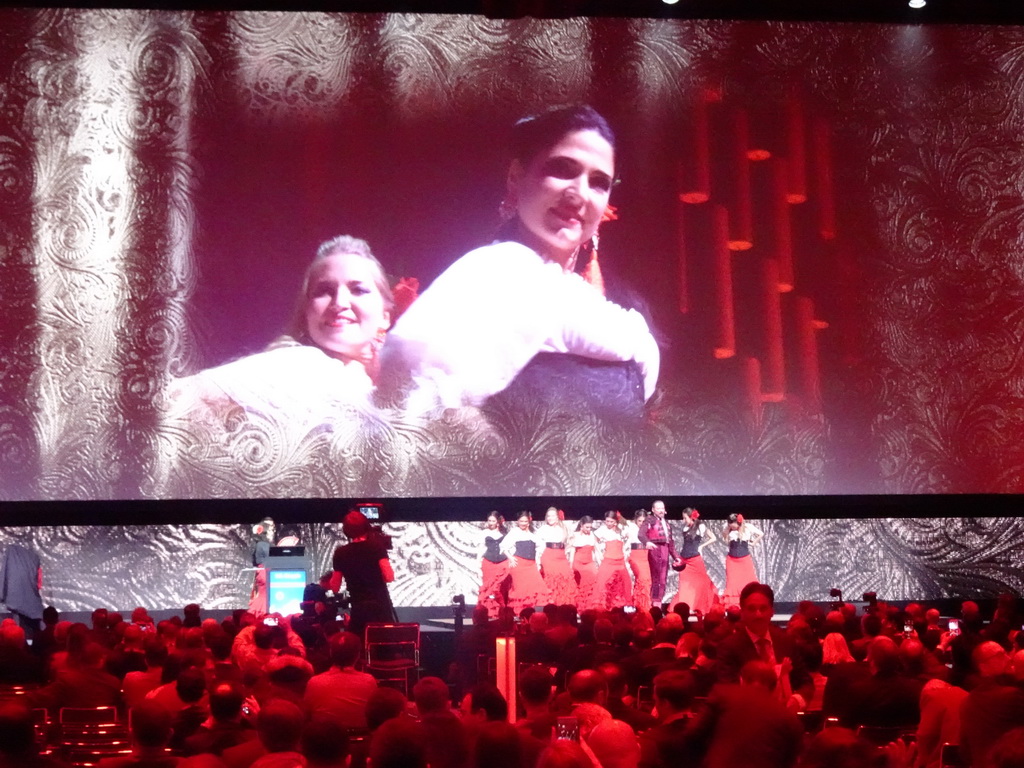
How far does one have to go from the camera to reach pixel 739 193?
14086mm

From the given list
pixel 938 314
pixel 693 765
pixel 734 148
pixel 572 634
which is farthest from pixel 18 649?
pixel 938 314

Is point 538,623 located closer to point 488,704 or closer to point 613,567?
point 488,704

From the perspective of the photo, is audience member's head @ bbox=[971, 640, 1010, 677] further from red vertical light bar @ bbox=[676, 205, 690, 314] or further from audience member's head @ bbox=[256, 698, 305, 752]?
red vertical light bar @ bbox=[676, 205, 690, 314]

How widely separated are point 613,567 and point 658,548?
537 mm

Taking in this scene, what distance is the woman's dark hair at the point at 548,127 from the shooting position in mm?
13914

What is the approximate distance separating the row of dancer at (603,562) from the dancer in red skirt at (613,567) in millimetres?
10

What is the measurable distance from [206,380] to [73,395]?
4.69 feet

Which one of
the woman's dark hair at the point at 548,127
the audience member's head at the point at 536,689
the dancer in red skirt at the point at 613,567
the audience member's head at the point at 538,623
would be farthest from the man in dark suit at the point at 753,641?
the woman's dark hair at the point at 548,127

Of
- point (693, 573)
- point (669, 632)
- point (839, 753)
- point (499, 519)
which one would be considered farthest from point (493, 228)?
point (839, 753)

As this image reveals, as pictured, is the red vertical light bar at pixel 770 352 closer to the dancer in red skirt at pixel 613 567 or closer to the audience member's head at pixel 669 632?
the dancer in red skirt at pixel 613 567

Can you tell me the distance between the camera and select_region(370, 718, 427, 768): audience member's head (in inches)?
123

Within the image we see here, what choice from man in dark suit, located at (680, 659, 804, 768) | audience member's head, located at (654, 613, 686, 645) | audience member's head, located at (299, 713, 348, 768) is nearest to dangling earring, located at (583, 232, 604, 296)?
audience member's head, located at (654, 613, 686, 645)

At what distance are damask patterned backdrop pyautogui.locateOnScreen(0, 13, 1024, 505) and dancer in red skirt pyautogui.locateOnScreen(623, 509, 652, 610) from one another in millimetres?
744

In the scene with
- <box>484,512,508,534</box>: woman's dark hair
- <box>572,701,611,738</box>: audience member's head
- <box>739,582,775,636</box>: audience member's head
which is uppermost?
<box>484,512,508,534</box>: woman's dark hair
